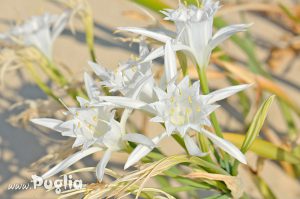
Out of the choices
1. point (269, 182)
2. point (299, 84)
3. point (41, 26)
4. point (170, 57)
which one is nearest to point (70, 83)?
point (41, 26)

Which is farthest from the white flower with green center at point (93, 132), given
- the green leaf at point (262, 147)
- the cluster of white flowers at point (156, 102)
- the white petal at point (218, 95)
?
the green leaf at point (262, 147)

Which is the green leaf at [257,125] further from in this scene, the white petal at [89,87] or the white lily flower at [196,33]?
the white petal at [89,87]

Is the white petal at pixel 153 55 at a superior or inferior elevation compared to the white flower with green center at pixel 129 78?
superior

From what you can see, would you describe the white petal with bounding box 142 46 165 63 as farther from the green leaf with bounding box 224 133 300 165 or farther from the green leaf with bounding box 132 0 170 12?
the green leaf with bounding box 132 0 170 12

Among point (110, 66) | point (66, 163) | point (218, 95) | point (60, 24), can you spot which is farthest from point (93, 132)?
point (110, 66)

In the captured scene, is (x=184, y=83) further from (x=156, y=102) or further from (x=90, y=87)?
(x=90, y=87)
